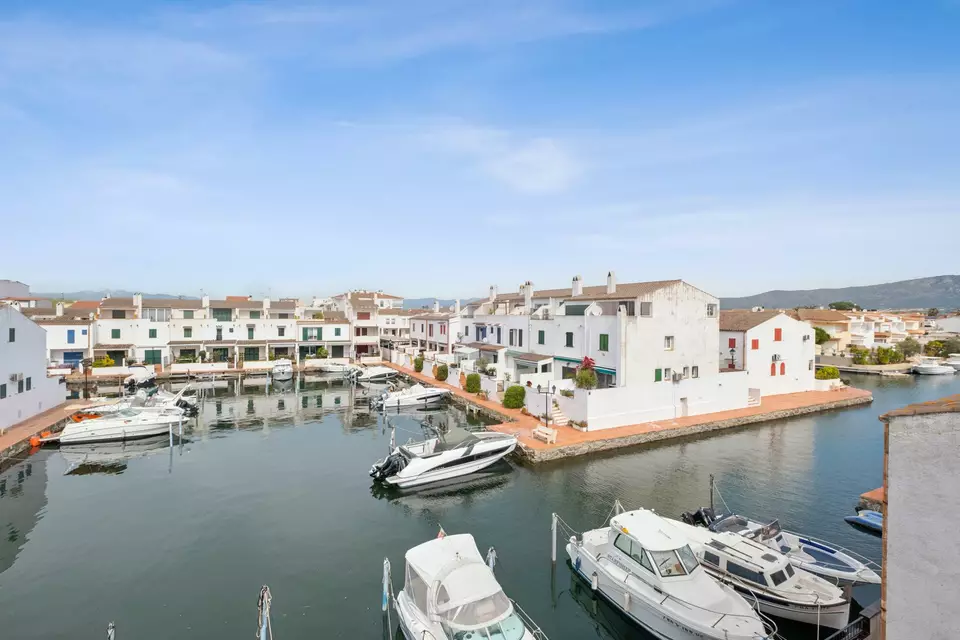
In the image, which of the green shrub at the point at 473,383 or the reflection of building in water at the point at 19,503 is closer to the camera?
the reflection of building in water at the point at 19,503

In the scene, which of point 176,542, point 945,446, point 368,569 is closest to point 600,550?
point 368,569

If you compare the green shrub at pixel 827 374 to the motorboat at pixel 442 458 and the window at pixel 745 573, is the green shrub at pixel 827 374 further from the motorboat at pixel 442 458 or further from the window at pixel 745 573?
the window at pixel 745 573

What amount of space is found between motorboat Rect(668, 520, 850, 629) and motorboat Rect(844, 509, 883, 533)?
21.7 ft

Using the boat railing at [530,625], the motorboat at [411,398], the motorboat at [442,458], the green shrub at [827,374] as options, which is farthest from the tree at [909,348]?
the boat railing at [530,625]

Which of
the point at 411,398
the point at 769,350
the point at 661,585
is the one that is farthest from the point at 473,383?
the point at 661,585

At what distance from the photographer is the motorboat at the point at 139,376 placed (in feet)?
145

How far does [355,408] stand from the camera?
1506 inches

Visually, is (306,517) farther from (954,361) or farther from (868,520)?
(954,361)

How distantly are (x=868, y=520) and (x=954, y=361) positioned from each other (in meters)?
74.5

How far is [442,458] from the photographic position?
22.0m

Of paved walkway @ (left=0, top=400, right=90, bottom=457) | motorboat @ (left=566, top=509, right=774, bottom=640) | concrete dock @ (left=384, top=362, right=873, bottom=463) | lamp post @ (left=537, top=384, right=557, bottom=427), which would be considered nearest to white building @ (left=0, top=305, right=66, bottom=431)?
paved walkway @ (left=0, top=400, right=90, bottom=457)

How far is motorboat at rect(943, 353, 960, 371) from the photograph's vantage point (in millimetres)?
65562

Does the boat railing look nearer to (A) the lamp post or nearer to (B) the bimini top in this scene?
(B) the bimini top

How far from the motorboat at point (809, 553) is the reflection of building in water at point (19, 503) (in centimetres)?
2265
